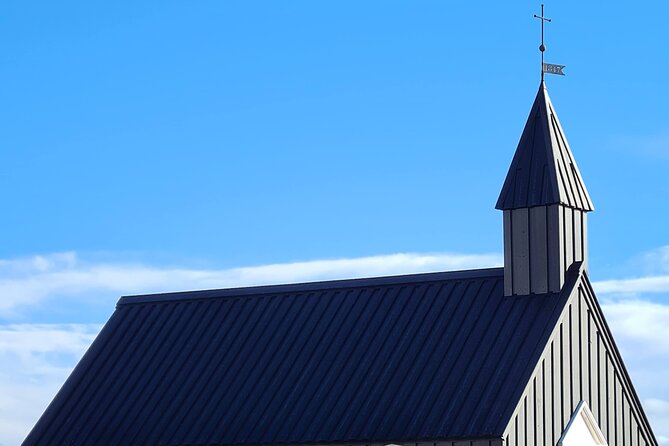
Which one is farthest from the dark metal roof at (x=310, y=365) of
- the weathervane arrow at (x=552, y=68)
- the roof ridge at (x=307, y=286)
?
the weathervane arrow at (x=552, y=68)

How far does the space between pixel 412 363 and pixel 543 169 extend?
6502mm

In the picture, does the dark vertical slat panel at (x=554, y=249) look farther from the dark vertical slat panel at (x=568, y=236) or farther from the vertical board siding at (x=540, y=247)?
the dark vertical slat panel at (x=568, y=236)

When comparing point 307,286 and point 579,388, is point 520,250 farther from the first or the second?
point 307,286

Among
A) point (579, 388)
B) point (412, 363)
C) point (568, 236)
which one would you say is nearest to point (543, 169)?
point (568, 236)

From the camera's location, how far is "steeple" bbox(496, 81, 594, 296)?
1586 inches

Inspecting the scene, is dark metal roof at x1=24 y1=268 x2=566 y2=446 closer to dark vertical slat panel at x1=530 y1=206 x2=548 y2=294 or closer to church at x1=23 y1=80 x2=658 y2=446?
Result: church at x1=23 y1=80 x2=658 y2=446

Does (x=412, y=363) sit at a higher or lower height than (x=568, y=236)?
lower

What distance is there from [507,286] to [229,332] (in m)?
9.02

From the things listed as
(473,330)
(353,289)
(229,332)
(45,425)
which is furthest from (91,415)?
(473,330)

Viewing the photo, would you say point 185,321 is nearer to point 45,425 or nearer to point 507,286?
point 45,425

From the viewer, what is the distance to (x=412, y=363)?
39.8 meters

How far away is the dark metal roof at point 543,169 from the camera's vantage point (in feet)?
134

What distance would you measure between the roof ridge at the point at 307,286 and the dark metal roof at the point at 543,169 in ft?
7.37

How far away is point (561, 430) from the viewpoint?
3834cm
